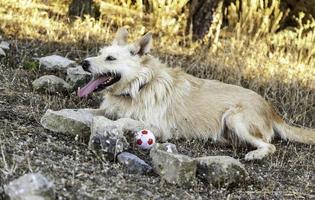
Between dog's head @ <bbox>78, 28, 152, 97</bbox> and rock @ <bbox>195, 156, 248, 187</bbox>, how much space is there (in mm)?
1603

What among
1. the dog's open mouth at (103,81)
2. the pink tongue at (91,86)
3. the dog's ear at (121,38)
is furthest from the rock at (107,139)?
the dog's ear at (121,38)

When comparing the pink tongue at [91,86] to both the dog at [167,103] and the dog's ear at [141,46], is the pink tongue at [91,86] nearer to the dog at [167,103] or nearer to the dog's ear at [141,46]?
the dog at [167,103]

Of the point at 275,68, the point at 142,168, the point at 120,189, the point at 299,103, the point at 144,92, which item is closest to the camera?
the point at 120,189

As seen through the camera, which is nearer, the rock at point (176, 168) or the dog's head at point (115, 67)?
the rock at point (176, 168)

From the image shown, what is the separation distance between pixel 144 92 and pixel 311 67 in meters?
3.48

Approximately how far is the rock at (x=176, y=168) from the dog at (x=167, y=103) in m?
1.29

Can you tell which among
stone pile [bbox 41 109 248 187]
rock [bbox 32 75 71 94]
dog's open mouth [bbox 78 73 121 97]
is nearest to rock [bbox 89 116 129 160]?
stone pile [bbox 41 109 248 187]

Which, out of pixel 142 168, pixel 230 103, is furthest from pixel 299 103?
pixel 142 168

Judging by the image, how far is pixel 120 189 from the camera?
377cm

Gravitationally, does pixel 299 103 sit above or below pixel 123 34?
below

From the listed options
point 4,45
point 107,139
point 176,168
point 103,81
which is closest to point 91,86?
point 103,81

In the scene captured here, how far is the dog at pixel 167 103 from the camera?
5492 millimetres

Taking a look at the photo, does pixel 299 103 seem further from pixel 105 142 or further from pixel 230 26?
pixel 105 142

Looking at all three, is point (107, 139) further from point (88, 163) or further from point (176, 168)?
point (176, 168)
